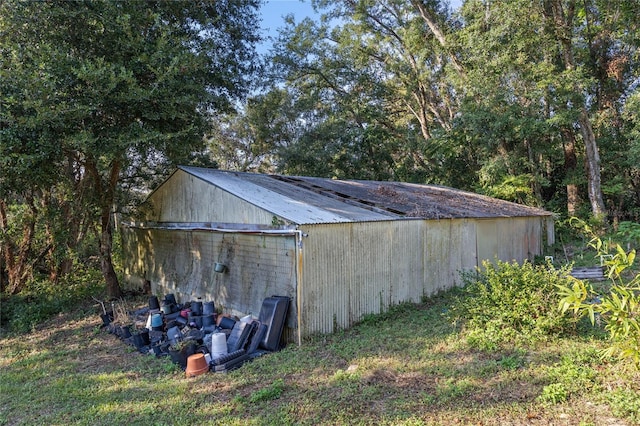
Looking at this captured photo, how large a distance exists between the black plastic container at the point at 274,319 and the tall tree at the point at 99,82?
4404 mm

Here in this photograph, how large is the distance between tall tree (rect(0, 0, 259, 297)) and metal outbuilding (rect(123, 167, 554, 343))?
148 cm

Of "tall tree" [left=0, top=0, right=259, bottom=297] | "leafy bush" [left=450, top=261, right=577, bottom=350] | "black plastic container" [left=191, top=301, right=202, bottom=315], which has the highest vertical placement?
"tall tree" [left=0, top=0, right=259, bottom=297]

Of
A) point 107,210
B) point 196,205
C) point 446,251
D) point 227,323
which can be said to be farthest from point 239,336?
point 107,210

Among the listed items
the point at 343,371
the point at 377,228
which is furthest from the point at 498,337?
the point at 377,228

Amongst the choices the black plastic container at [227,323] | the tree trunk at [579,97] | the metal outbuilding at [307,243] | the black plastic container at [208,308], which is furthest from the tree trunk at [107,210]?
the tree trunk at [579,97]

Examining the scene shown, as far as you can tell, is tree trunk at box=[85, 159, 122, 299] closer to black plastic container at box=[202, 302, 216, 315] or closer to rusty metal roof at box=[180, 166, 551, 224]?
rusty metal roof at box=[180, 166, 551, 224]

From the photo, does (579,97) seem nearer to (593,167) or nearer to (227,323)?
(593,167)

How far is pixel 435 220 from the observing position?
8.53m

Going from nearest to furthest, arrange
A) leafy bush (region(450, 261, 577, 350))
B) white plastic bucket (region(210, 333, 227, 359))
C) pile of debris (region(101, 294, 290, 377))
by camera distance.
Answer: leafy bush (region(450, 261, 577, 350)), pile of debris (region(101, 294, 290, 377)), white plastic bucket (region(210, 333, 227, 359))

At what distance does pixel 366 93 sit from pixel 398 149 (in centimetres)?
362

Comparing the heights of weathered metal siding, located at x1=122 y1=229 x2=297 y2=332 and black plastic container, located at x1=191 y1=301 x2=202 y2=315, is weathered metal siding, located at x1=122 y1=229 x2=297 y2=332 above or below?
above

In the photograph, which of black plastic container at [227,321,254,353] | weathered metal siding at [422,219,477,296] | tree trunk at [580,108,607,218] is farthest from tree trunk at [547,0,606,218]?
black plastic container at [227,321,254,353]

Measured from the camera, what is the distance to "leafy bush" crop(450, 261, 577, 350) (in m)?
5.11

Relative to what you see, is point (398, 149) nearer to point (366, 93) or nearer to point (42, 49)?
point (366, 93)
